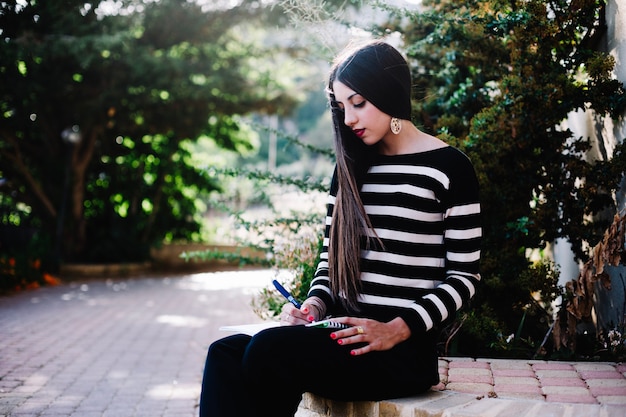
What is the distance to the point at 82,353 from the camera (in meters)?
5.39

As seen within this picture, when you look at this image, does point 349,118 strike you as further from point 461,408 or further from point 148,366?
point 148,366

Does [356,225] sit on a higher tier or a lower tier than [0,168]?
lower

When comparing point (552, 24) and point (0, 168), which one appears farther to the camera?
point (0, 168)

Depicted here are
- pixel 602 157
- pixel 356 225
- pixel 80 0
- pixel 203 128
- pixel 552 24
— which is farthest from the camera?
pixel 203 128

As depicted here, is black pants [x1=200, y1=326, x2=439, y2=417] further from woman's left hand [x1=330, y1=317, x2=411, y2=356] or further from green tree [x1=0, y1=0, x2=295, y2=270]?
green tree [x1=0, y1=0, x2=295, y2=270]

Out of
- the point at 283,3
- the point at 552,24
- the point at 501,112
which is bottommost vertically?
the point at 501,112

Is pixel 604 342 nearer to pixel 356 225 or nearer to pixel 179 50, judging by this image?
pixel 356 225

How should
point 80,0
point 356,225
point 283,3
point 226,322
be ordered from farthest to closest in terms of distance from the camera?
point 80,0 < point 226,322 < point 283,3 < point 356,225

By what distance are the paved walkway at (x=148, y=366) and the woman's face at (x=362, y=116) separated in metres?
0.97

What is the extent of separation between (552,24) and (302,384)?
8.60ft

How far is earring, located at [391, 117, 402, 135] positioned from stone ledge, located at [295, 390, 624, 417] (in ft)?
3.17

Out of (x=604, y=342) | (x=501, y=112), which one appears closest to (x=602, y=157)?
(x=501, y=112)

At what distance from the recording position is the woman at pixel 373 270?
83.7 inches

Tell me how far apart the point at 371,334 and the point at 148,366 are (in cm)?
330
